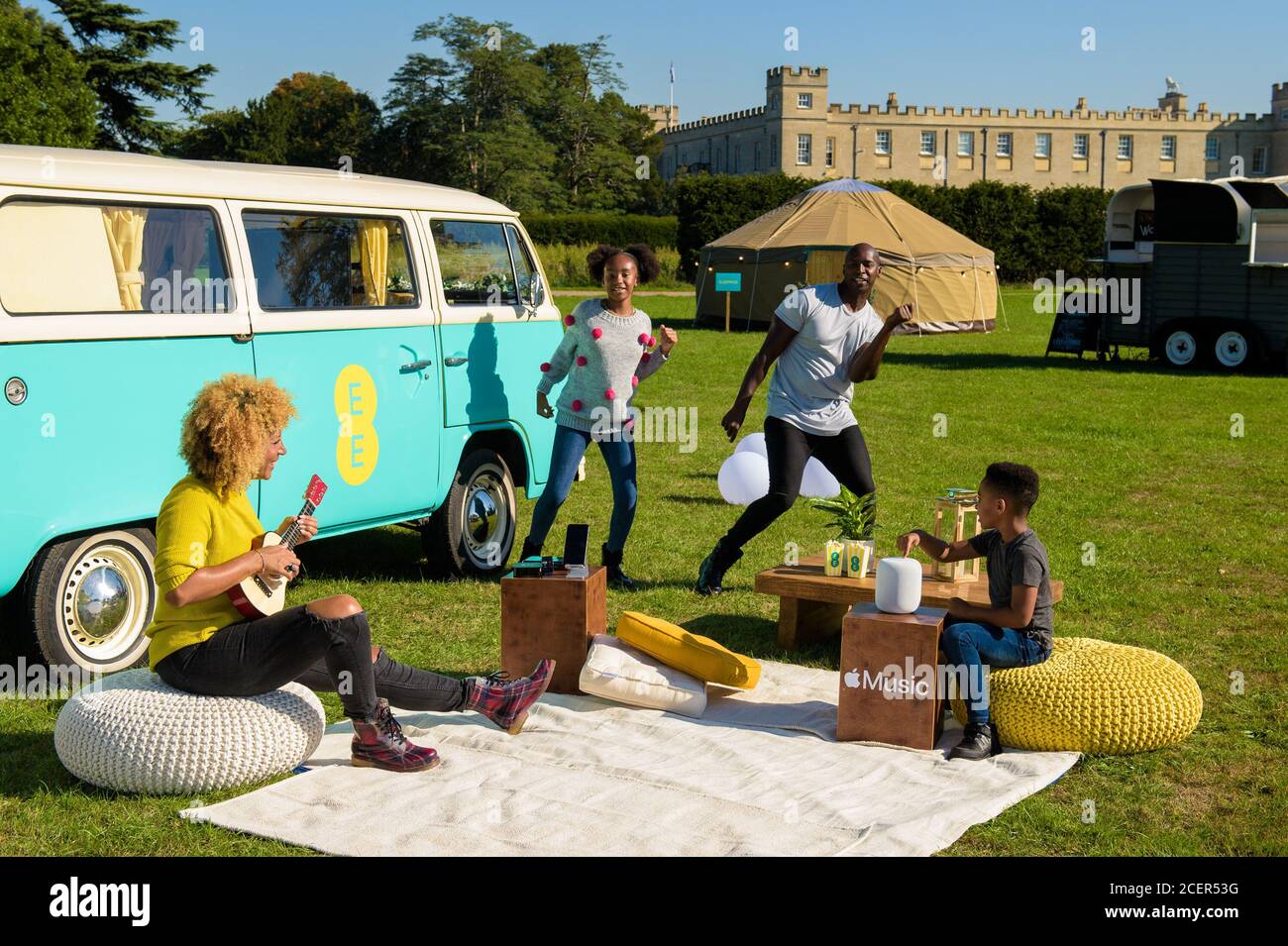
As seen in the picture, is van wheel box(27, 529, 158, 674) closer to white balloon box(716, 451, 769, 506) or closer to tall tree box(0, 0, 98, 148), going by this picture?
white balloon box(716, 451, 769, 506)

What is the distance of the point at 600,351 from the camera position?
8211 millimetres

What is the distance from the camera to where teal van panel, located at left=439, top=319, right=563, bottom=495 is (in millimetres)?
8359

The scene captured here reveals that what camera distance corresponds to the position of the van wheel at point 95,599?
20.0 ft

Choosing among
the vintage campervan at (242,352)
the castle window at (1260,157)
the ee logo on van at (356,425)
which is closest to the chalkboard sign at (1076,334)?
the vintage campervan at (242,352)

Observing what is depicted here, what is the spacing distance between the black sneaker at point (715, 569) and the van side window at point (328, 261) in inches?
92.2

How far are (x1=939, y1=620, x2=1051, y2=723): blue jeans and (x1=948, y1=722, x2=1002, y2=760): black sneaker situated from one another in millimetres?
33

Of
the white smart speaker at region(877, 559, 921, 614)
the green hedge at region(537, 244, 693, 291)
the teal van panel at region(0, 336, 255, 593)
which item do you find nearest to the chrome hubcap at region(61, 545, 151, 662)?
the teal van panel at region(0, 336, 255, 593)

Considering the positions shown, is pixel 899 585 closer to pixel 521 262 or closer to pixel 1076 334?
pixel 521 262

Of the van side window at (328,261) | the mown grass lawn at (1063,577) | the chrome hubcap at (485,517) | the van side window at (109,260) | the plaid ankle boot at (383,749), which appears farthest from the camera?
the chrome hubcap at (485,517)

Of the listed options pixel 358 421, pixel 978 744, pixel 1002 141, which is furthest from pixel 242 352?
pixel 1002 141

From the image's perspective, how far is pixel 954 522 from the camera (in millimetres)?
6496

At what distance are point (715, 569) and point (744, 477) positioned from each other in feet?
7.97

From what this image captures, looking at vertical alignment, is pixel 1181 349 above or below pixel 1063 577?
above

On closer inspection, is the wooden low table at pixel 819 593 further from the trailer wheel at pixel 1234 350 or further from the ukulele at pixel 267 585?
the trailer wheel at pixel 1234 350
